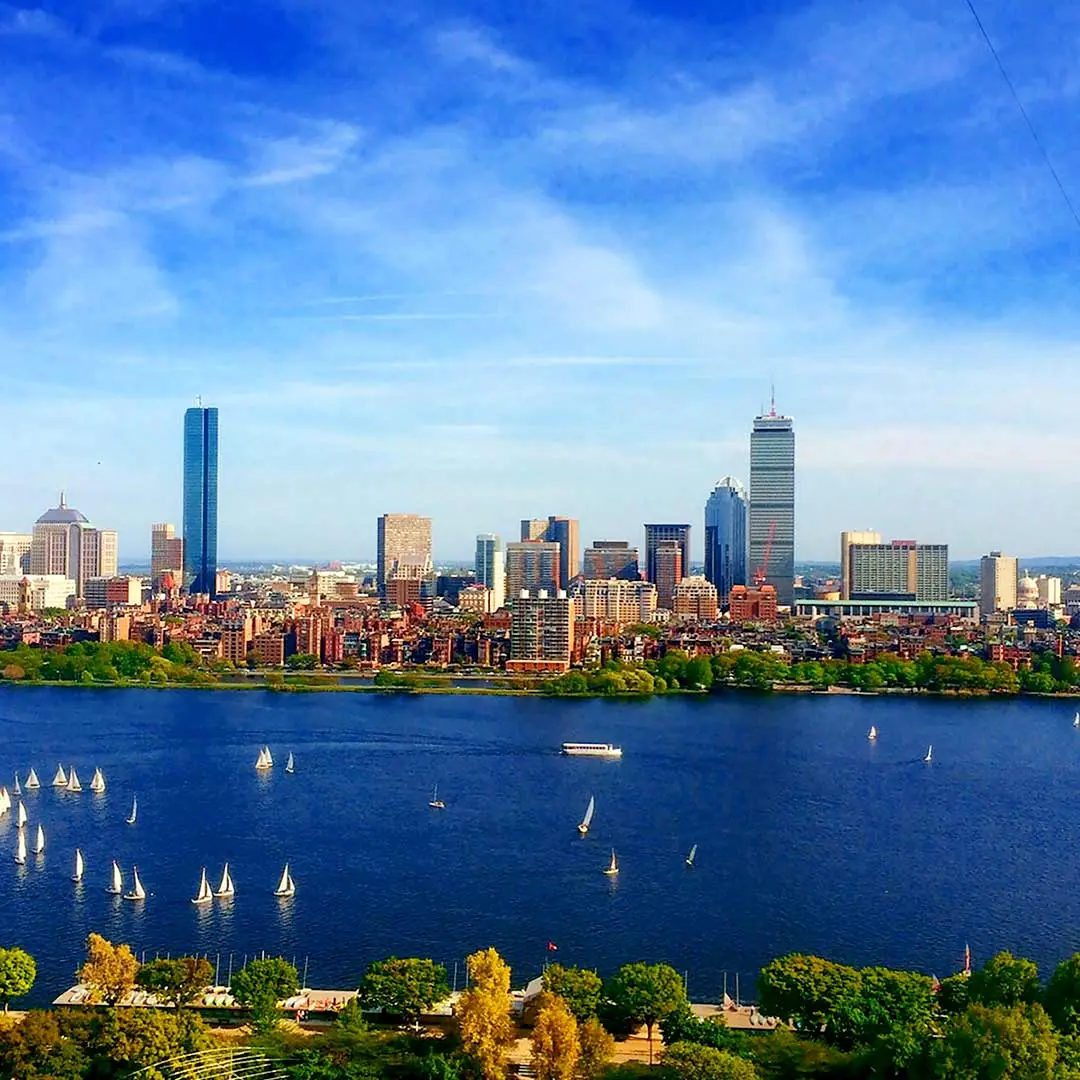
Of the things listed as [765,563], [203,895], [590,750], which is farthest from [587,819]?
[765,563]

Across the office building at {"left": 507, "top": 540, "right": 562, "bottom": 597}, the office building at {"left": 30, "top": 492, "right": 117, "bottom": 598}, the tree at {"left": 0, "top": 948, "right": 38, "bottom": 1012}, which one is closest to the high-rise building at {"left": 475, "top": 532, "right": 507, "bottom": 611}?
the office building at {"left": 507, "top": 540, "right": 562, "bottom": 597}

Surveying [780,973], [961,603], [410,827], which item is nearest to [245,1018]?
[780,973]

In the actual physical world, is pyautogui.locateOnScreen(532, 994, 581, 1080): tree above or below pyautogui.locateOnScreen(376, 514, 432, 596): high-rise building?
below

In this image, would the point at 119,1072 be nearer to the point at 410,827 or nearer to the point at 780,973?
the point at 780,973

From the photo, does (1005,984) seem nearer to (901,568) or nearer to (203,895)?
(203,895)

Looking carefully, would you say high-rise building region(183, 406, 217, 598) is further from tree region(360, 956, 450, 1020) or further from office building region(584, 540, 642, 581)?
tree region(360, 956, 450, 1020)
